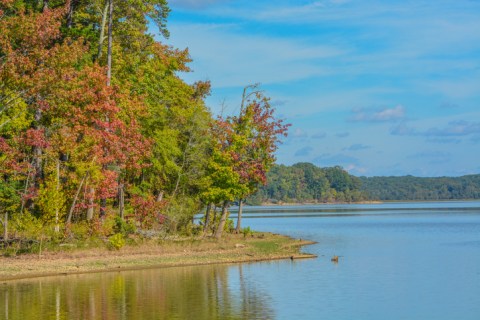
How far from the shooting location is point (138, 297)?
29938mm

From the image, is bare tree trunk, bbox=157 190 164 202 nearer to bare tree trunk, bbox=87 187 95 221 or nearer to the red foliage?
the red foliage

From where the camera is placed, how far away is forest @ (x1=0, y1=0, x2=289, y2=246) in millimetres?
41312

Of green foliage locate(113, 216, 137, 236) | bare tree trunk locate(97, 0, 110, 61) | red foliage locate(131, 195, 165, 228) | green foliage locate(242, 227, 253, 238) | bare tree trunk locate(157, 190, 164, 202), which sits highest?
bare tree trunk locate(97, 0, 110, 61)

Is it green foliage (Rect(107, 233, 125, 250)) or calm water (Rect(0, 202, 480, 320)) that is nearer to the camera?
calm water (Rect(0, 202, 480, 320))

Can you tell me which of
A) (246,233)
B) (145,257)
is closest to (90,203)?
(145,257)

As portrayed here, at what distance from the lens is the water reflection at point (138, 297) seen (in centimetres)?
2608

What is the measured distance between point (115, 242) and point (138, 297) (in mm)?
13971

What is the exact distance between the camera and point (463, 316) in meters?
25.9

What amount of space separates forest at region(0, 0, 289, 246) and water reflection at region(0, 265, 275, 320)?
8350 mm

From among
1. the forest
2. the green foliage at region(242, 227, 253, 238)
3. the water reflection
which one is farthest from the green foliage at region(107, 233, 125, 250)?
the green foliage at region(242, 227, 253, 238)

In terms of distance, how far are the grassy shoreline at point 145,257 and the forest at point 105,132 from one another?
1.78m

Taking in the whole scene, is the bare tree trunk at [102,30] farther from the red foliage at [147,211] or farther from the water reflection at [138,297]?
the water reflection at [138,297]

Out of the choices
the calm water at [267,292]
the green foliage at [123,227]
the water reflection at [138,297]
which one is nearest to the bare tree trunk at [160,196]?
the green foliage at [123,227]

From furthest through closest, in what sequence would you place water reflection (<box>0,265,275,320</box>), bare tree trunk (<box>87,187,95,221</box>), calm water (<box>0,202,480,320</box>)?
bare tree trunk (<box>87,187,95,221</box>) → calm water (<box>0,202,480,320</box>) → water reflection (<box>0,265,275,320</box>)
